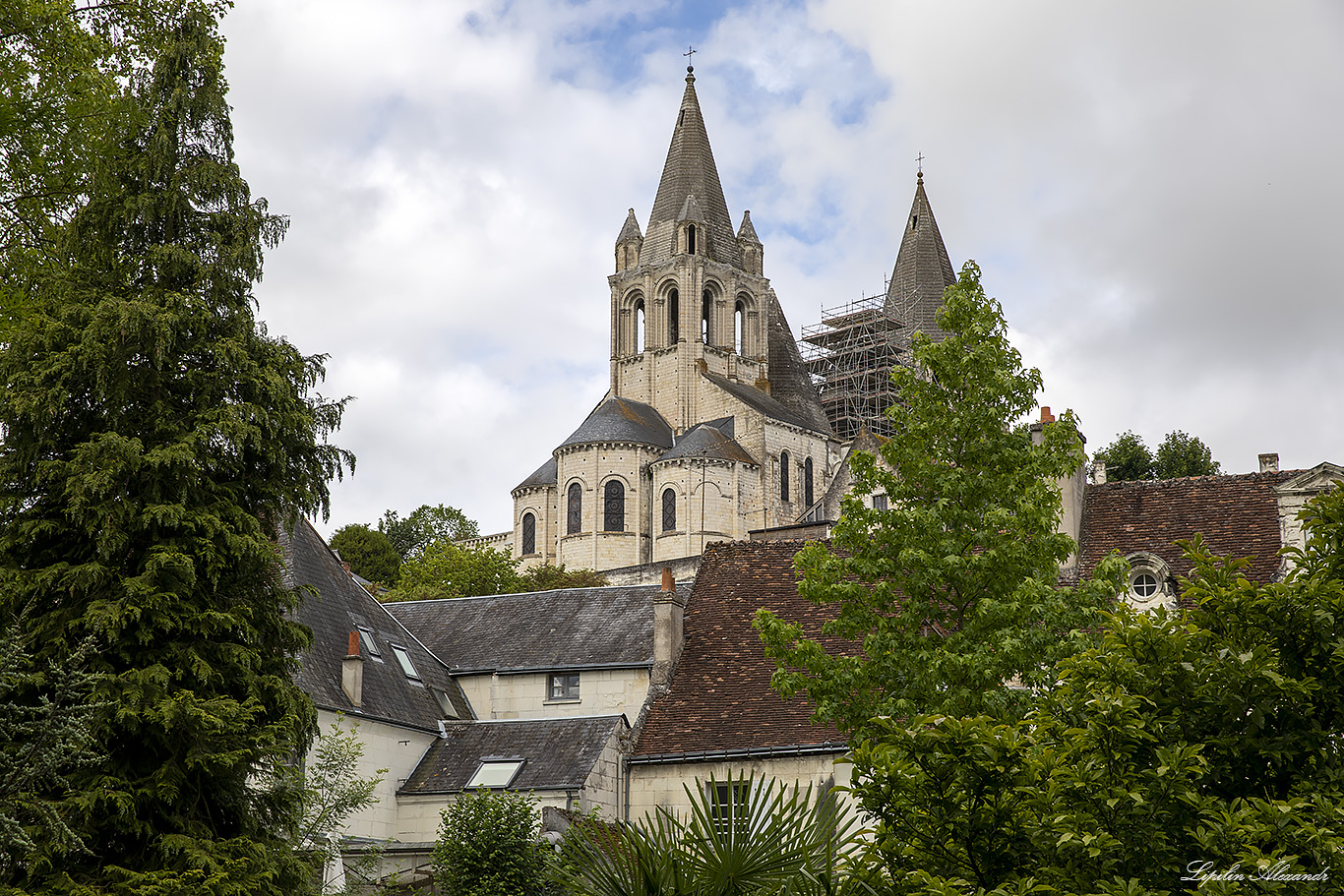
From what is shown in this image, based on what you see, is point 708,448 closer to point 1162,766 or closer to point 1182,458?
point 1182,458

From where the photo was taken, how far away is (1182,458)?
59531 millimetres

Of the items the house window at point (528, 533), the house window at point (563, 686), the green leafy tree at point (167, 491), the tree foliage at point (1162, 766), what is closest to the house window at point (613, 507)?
the house window at point (528, 533)

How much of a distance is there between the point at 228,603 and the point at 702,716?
11.1 meters

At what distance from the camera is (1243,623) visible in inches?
327

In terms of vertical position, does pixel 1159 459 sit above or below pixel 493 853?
above

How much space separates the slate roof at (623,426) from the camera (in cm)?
8444

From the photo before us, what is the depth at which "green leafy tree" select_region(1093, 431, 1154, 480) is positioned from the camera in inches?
2320

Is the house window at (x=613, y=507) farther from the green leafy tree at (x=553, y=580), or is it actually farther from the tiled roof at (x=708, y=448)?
the green leafy tree at (x=553, y=580)

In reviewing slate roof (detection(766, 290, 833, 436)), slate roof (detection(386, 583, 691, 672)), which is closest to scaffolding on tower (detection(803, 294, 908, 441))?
slate roof (detection(766, 290, 833, 436))

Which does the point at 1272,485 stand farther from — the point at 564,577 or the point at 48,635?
the point at 564,577

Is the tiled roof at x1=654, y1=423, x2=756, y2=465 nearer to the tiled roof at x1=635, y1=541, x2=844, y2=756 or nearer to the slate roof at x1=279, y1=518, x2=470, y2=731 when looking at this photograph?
the slate roof at x1=279, y1=518, x2=470, y2=731

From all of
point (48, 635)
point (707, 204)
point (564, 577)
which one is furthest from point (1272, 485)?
point (707, 204)

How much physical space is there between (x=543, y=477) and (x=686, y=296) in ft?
51.5

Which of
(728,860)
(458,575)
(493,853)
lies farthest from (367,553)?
(728,860)
